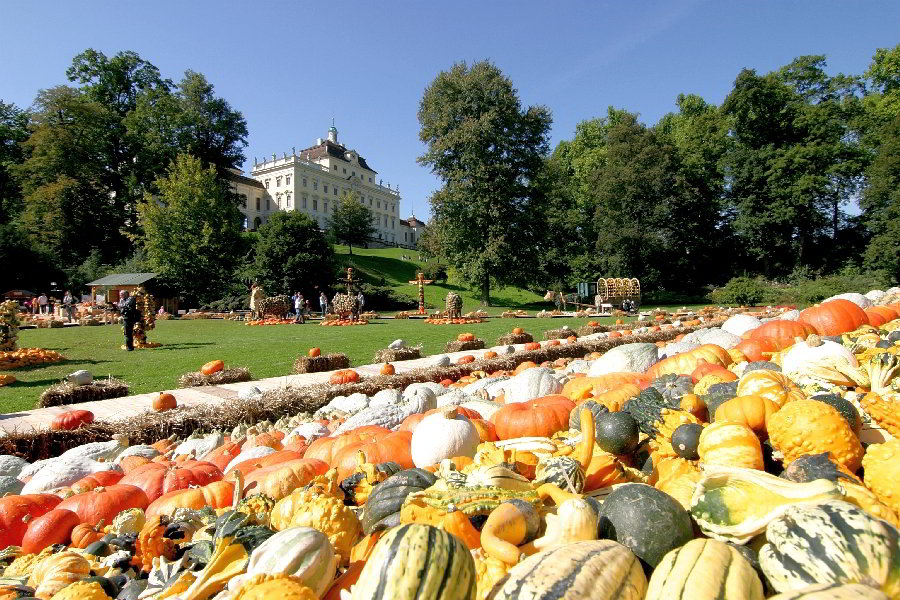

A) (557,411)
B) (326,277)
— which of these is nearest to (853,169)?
(326,277)

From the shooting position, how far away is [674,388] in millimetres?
2986

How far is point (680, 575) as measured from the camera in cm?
122

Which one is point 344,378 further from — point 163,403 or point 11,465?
point 11,465

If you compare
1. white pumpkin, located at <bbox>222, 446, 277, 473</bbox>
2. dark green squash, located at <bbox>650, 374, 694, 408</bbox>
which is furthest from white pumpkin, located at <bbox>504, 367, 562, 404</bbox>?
white pumpkin, located at <bbox>222, 446, 277, 473</bbox>

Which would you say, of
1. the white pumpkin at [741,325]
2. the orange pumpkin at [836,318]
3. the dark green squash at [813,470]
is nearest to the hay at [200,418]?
Result: the white pumpkin at [741,325]

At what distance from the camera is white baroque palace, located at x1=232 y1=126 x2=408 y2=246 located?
7500cm

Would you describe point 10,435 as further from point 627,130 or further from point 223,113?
point 223,113

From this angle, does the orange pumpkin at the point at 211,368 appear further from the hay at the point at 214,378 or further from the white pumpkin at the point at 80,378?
the white pumpkin at the point at 80,378

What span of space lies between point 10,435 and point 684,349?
6920 millimetres

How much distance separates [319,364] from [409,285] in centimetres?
3657

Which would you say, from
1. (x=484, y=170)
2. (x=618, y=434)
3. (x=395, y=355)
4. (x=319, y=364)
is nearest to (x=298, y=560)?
(x=618, y=434)

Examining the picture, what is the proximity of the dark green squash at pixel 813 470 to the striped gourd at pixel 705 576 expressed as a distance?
2.19 ft

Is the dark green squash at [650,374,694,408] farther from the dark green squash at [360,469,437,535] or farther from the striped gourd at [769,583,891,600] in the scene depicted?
the striped gourd at [769,583,891,600]

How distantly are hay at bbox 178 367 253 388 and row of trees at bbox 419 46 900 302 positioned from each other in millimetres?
26049
